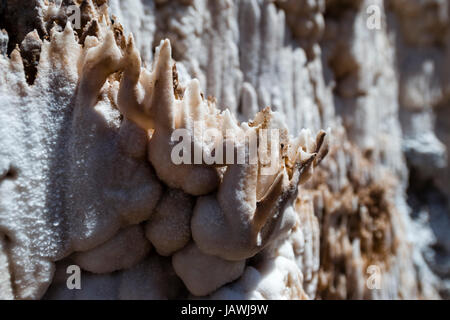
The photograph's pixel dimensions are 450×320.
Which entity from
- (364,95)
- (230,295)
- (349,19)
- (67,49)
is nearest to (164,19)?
(67,49)

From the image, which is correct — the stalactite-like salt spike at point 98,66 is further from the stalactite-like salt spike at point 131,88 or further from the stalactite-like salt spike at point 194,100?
the stalactite-like salt spike at point 194,100

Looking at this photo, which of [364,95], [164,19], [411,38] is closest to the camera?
[164,19]

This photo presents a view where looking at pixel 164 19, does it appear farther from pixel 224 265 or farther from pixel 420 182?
pixel 420 182

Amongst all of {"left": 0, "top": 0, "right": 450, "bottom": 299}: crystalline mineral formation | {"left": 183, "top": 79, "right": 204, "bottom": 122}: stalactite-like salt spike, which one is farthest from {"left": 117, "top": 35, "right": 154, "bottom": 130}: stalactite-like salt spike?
{"left": 183, "top": 79, "right": 204, "bottom": 122}: stalactite-like salt spike

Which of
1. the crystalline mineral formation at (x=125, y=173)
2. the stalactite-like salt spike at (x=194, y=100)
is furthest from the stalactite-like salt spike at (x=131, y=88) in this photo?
the stalactite-like salt spike at (x=194, y=100)

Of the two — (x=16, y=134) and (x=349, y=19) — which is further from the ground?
(x=349, y=19)

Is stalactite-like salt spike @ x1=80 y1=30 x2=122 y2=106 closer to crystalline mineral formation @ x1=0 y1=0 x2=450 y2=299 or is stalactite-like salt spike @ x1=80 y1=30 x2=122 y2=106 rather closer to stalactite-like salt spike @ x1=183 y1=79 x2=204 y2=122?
crystalline mineral formation @ x1=0 y1=0 x2=450 y2=299

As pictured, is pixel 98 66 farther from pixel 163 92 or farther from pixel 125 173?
pixel 125 173
